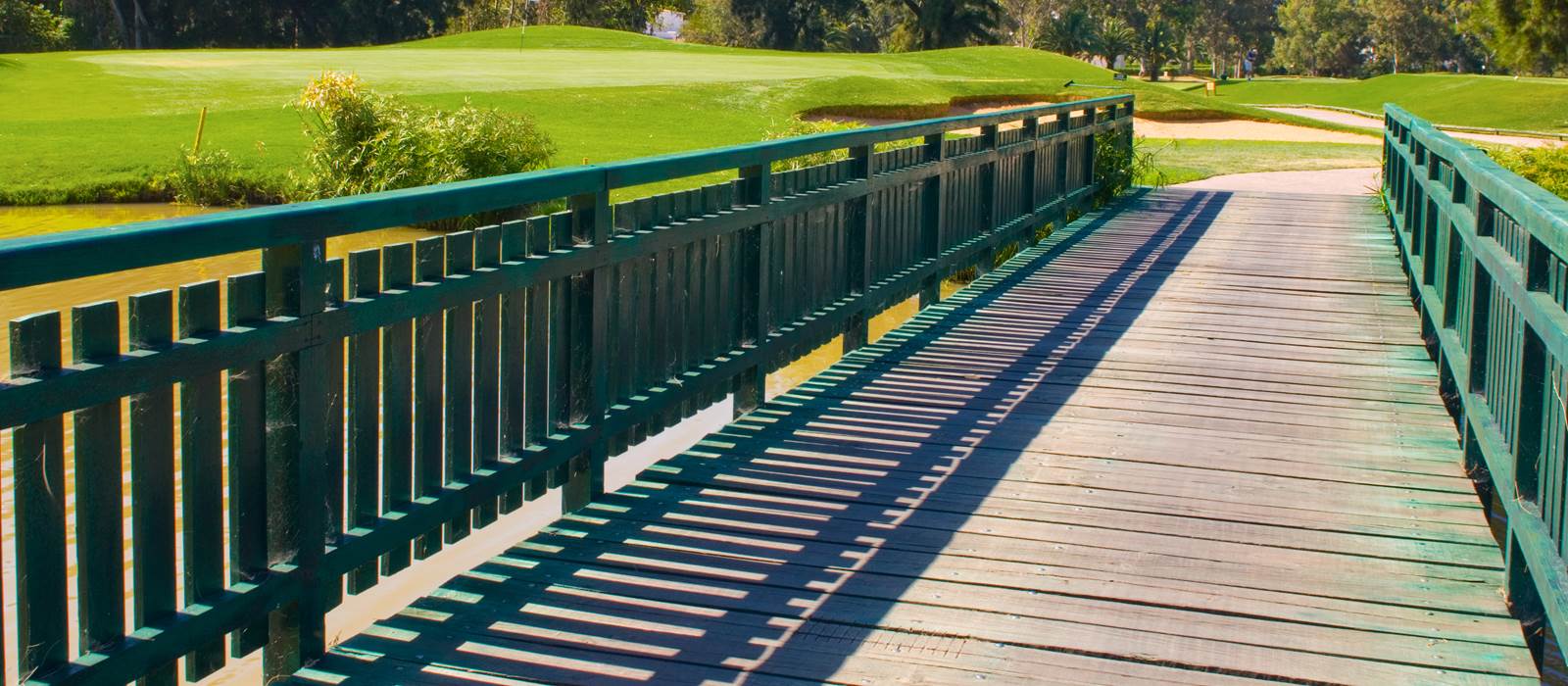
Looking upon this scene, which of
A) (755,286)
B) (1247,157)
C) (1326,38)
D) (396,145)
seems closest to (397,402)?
(755,286)

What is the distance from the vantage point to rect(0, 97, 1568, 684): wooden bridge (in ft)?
11.6

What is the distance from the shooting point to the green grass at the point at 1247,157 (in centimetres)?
2541

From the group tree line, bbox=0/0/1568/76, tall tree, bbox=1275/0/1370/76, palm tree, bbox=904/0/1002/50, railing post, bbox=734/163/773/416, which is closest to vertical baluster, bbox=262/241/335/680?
railing post, bbox=734/163/773/416

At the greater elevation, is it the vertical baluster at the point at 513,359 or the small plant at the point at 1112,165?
the small plant at the point at 1112,165

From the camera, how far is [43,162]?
26.9m

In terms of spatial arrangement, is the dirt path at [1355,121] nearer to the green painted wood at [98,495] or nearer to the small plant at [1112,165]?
the small plant at [1112,165]

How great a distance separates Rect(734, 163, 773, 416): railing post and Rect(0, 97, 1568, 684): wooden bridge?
0.07ft

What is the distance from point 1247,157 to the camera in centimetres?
2834

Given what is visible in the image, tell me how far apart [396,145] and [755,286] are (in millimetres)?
16482

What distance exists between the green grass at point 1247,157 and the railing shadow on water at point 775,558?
52.9ft

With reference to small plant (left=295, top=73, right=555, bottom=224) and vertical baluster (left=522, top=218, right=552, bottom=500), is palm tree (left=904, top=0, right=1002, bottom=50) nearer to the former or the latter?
small plant (left=295, top=73, right=555, bottom=224)

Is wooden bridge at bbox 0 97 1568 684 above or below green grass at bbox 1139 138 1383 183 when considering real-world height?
below

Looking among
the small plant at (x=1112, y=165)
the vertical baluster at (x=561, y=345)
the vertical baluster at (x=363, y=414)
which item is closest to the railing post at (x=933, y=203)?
the vertical baluster at (x=561, y=345)

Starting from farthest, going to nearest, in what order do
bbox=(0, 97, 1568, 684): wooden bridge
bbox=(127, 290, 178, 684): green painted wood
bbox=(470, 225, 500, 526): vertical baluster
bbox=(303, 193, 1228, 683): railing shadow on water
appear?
bbox=(470, 225, 500, 526): vertical baluster, bbox=(303, 193, 1228, 683): railing shadow on water, bbox=(0, 97, 1568, 684): wooden bridge, bbox=(127, 290, 178, 684): green painted wood
